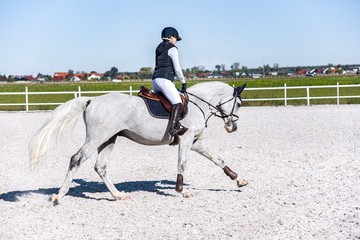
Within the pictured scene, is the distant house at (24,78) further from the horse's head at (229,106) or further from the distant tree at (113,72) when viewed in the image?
the horse's head at (229,106)

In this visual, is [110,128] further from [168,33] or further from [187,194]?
[168,33]

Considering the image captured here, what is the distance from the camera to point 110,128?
7301 millimetres

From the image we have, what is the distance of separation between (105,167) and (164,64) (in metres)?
1.58

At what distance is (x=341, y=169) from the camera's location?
909cm

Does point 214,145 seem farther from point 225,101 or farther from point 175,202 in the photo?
point 175,202

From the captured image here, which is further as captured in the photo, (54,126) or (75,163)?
(54,126)

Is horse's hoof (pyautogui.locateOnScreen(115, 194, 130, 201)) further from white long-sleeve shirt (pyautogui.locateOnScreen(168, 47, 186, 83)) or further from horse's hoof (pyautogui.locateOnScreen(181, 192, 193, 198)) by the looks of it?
white long-sleeve shirt (pyautogui.locateOnScreen(168, 47, 186, 83))

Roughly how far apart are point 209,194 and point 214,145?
17.0ft

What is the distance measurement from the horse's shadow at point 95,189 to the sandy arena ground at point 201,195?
0.6 inches

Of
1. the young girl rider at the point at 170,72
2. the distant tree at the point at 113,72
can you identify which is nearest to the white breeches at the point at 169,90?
the young girl rider at the point at 170,72

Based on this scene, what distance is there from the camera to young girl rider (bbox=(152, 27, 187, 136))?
749cm

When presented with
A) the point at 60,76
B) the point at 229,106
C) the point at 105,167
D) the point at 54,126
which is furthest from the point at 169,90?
the point at 60,76

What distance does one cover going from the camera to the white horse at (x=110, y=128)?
7.25 meters

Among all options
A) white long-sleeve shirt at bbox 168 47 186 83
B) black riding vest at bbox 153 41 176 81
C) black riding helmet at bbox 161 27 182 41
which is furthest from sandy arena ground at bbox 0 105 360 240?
black riding helmet at bbox 161 27 182 41
